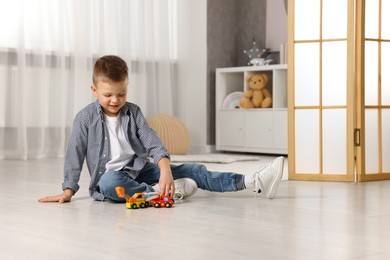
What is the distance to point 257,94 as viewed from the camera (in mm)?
5945

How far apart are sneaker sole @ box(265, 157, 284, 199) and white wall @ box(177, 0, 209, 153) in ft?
11.9

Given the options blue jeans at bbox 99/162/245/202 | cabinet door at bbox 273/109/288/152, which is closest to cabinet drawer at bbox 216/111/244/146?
cabinet door at bbox 273/109/288/152

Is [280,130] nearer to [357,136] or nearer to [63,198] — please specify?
[357,136]

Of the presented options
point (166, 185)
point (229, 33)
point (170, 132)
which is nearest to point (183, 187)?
point (166, 185)

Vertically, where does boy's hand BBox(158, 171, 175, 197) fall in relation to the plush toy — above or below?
below

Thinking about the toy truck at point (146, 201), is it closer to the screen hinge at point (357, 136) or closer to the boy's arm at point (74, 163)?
the boy's arm at point (74, 163)

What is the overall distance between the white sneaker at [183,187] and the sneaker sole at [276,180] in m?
0.28

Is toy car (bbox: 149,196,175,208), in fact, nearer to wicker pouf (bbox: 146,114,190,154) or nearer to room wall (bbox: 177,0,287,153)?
wicker pouf (bbox: 146,114,190,154)

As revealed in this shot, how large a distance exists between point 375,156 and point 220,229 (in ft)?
6.08

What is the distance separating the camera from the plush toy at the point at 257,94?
5930mm

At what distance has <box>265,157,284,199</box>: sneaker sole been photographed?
8.68 ft

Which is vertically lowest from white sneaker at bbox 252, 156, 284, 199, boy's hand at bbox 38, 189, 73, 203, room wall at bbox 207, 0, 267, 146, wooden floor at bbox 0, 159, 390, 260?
wooden floor at bbox 0, 159, 390, 260

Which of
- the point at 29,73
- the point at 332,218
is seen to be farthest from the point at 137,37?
the point at 332,218

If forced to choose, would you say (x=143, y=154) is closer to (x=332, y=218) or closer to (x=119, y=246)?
(x=332, y=218)
